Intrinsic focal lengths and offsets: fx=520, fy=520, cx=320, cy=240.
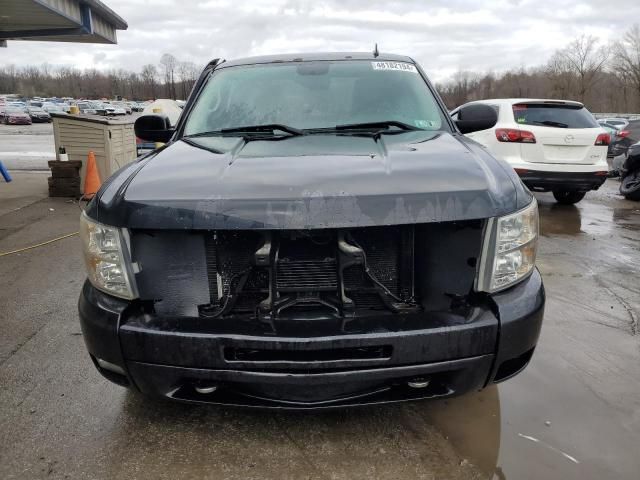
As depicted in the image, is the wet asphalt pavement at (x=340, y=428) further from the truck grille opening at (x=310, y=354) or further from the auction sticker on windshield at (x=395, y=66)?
the auction sticker on windshield at (x=395, y=66)

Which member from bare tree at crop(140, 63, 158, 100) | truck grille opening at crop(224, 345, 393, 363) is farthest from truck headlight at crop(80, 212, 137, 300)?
bare tree at crop(140, 63, 158, 100)

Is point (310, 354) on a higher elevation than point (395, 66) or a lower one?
lower

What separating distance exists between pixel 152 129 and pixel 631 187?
29.9ft

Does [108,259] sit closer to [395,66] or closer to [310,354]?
[310,354]

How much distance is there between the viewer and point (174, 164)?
2.38 meters

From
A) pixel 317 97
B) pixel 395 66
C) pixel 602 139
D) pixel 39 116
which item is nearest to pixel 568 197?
pixel 602 139

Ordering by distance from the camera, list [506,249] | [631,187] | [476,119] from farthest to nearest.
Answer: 1. [631,187]
2. [476,119]
3. [506,249]

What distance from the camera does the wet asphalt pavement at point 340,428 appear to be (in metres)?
2.23

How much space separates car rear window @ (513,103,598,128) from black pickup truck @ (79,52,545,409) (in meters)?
6.20

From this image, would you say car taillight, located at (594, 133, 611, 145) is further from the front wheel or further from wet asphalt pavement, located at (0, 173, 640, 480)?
wet asphalt pavement, located at (0, 173, 640, 480)

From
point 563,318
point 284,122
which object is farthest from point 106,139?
point 563,318

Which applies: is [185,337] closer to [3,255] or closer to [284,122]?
[284,122]

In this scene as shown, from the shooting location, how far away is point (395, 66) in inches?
141

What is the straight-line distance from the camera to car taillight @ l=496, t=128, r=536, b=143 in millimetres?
7812
